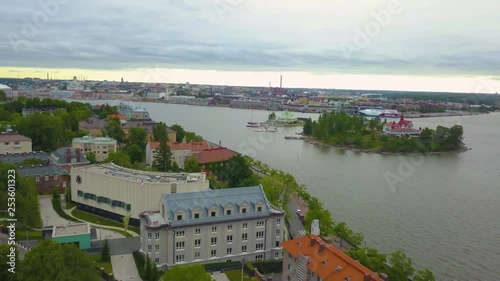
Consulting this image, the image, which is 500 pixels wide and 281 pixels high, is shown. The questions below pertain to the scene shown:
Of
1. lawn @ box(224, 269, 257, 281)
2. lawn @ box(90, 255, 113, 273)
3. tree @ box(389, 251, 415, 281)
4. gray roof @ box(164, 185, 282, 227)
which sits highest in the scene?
gray roof @ box(164, 185, 282, 227)

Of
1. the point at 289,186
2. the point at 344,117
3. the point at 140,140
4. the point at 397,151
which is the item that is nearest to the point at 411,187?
the point at 289,186

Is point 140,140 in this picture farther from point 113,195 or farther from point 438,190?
point 438,190

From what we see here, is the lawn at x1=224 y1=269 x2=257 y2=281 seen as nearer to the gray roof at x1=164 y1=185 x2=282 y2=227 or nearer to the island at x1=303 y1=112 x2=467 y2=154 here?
the gray roof at x1=164 y1=185 x2=282 y2=227

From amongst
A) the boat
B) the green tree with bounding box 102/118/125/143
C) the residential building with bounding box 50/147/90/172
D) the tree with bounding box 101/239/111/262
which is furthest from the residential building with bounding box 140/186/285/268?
the boat

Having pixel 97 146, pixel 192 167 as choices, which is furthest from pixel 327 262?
pixel 97 146

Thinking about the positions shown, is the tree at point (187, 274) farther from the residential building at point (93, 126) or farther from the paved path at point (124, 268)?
the residential building at point (93, 126)

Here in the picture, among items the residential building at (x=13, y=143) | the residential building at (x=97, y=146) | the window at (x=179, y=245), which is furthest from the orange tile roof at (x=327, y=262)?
the residential building at (x=13, y=143)
